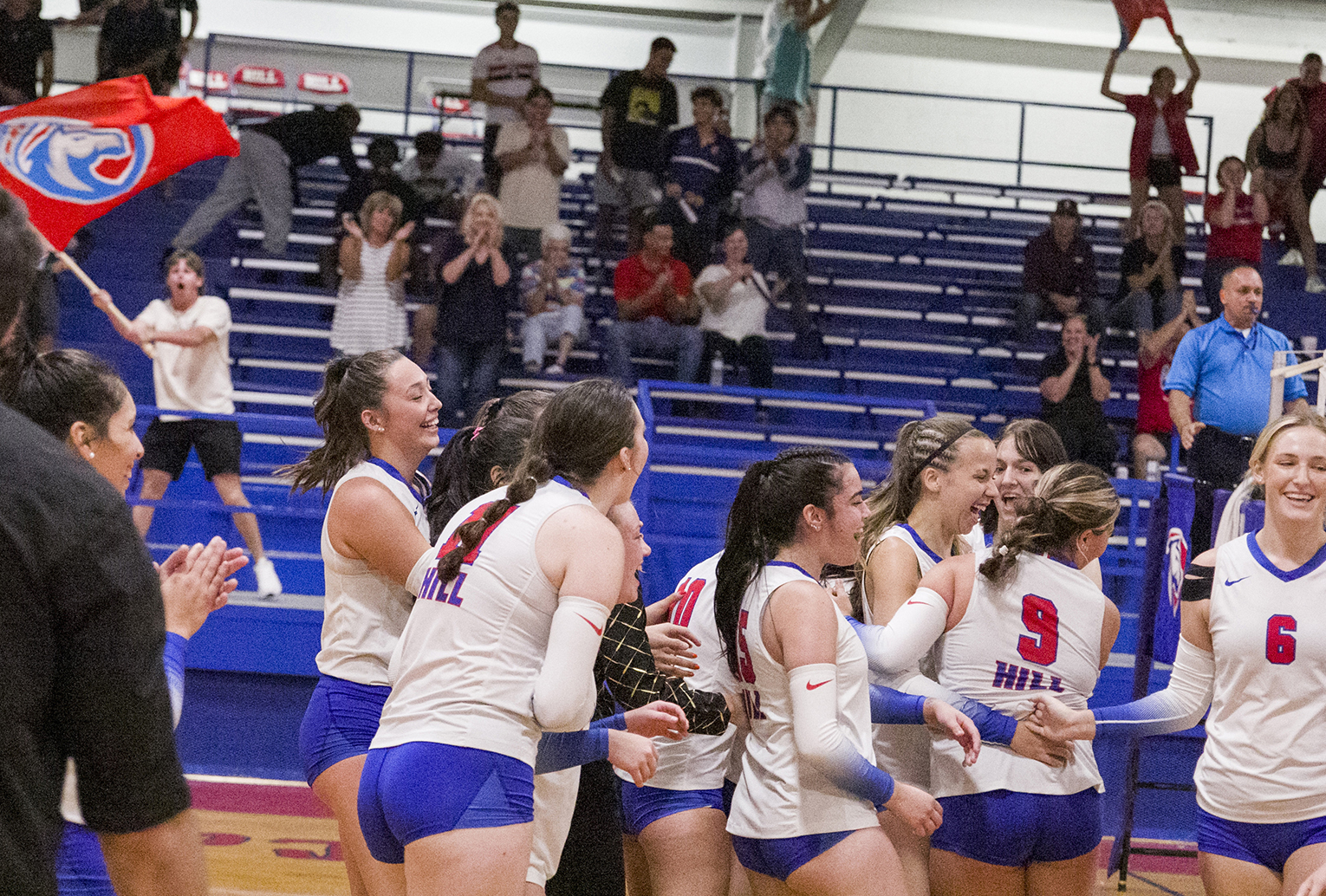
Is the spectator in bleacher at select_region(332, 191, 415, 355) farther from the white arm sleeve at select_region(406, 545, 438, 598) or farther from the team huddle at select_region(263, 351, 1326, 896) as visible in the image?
the white arm sleeve at select_region(406, 545, 438, 598)

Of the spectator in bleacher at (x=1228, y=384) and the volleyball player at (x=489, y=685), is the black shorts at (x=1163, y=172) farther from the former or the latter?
the volleyball player at (x=489, y=685)

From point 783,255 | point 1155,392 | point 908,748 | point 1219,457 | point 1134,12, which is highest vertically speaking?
point 1134,12

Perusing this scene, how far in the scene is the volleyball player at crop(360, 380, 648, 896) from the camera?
6.78ft

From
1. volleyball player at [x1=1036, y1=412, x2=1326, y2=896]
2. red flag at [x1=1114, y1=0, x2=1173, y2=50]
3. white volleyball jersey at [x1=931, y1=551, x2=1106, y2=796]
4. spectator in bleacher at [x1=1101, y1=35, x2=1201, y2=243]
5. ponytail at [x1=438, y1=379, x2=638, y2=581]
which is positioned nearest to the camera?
ponytail at [x1=438, y1=379, x2=638, y2=581]

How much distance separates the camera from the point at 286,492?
8.20 metres

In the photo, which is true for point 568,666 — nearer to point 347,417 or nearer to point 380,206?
point 347,417

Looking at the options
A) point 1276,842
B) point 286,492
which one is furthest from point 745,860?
point 286,492

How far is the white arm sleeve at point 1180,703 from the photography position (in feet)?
10.1

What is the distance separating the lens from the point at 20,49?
365 inches

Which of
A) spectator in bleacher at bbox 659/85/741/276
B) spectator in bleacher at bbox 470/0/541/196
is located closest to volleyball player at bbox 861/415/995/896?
spectator in bleacher at bbox 659/85/741/276

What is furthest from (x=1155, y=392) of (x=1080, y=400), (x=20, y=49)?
(x=20, y=49)

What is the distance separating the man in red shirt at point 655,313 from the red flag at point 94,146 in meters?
2.91

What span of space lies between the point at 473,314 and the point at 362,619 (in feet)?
18.5

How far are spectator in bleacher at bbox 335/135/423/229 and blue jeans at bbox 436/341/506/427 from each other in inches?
50.7
